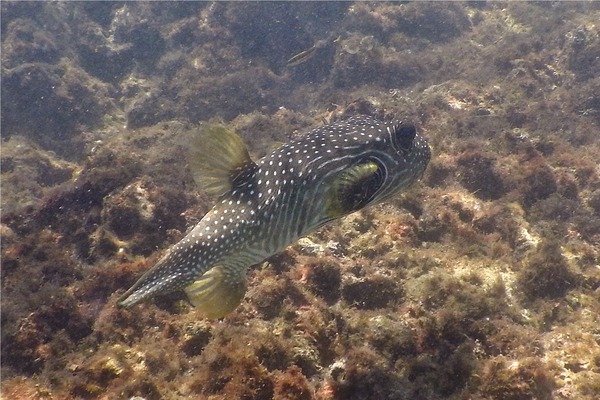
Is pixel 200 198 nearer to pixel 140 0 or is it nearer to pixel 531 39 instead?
pixel 531 39

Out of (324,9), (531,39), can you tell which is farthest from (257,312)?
(324,9)

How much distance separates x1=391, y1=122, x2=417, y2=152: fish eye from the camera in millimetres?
3943

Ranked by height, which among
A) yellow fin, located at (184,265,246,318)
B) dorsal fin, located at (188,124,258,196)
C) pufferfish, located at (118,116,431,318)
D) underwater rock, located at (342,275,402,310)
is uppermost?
dorsal fin, located at (188,124,258,196)

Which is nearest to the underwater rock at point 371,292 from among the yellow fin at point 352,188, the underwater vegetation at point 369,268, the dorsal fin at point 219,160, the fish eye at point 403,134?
the underwater vegetation at point 369,268

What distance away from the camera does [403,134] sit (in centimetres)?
397

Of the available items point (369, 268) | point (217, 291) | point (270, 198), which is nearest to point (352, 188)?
point (270, 198)

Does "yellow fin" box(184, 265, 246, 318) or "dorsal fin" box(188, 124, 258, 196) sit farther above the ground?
"dorsal fin" box(188, 124, 258, 196)

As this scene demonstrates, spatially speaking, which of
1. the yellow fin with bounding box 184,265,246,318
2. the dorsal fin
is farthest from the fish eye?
the yellow fin with bounding box 184,265,246,318

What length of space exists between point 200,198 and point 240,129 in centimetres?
380

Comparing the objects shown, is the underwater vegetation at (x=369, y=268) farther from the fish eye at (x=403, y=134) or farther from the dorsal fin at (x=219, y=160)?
the fish eye at (x=403, y=134)

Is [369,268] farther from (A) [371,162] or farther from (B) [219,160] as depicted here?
(B) [219,160]

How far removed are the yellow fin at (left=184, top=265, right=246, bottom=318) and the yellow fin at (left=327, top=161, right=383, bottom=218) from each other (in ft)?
3.68

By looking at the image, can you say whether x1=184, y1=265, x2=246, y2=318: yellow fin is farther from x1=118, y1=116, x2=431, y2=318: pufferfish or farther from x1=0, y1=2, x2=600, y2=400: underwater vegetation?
x1=0, y1=2, x2=600, y2=400: underwater vegetation

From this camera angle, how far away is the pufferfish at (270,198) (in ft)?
12.3
